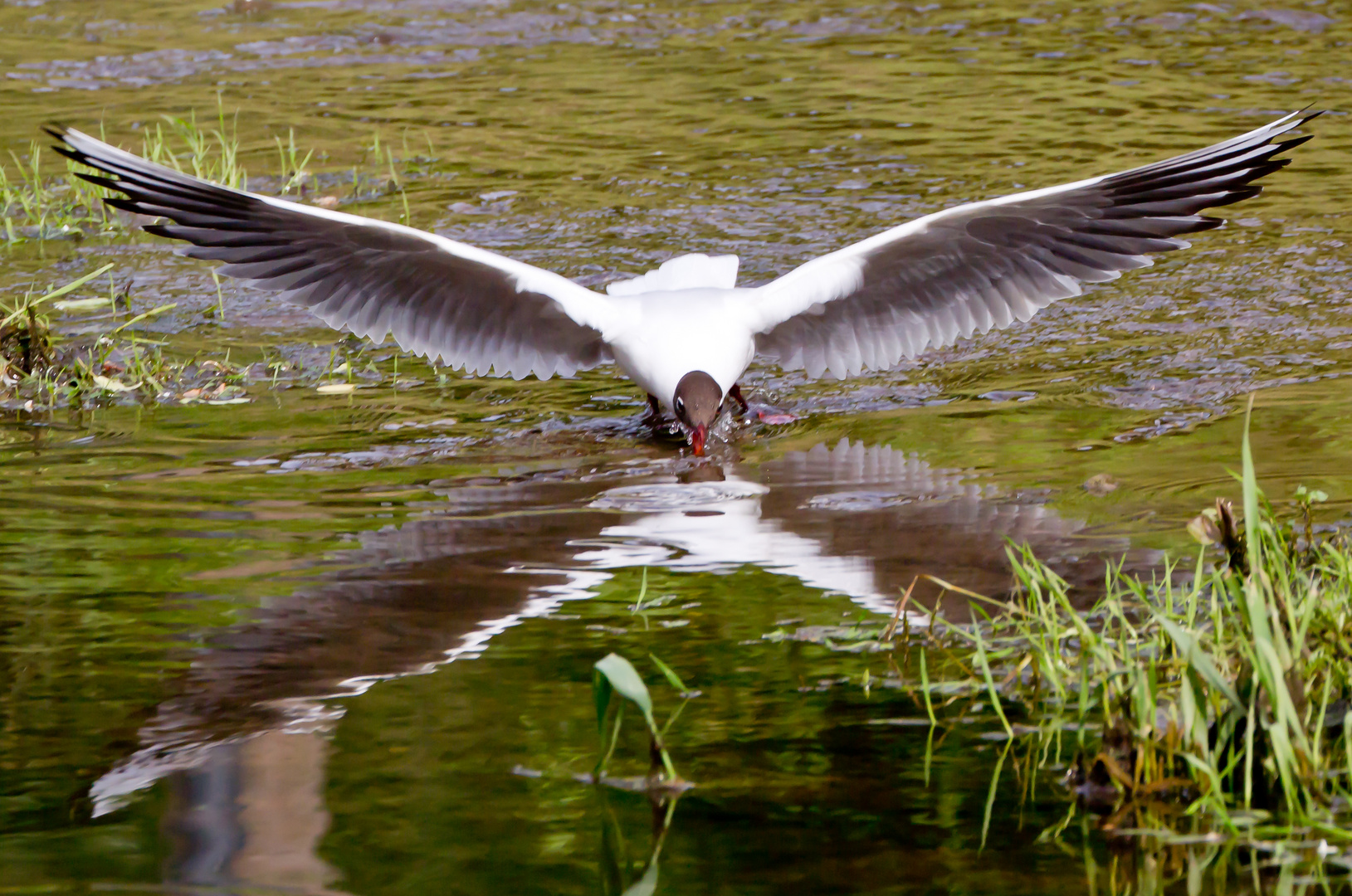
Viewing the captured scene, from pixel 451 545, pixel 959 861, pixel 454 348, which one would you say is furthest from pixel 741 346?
pixel 959 861

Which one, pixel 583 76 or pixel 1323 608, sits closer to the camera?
pixel 1323 608

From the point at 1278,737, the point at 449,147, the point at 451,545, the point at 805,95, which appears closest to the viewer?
the point at 1278,737

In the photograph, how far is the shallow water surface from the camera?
2.66m

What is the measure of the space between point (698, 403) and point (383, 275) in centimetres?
122

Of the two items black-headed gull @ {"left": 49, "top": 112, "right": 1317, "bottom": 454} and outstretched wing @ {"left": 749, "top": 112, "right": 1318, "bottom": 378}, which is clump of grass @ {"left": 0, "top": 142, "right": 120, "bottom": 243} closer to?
black-headed gull @ {"left": 49, "top": 112, "right": 1317, "bottom": 454}

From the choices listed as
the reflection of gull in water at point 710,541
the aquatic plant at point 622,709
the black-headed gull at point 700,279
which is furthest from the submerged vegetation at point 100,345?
the aquatic plant at point 622,709

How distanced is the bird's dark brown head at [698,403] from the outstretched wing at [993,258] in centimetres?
40

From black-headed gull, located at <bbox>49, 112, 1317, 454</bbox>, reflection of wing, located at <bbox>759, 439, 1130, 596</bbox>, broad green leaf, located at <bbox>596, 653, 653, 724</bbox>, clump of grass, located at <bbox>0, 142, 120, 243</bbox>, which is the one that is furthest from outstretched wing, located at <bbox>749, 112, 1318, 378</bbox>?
clump of grass, located at <bbox>0, 142, 120, 243</bbox>

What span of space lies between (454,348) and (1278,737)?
12.4ft

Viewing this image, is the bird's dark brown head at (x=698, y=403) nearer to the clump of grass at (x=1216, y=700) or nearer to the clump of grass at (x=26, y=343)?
the clump of grass at (x=1216, y=700)

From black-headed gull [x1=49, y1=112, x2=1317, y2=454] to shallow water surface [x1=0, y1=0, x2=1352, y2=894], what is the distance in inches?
9.7

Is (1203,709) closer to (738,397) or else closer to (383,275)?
(738,397)

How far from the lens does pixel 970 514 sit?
14.4ft

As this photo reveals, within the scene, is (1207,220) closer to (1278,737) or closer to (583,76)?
(1278,737)
